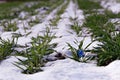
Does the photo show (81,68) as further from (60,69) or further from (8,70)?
(8,70)

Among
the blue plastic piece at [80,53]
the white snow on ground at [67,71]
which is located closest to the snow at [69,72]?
the white snow on ground at [67,71]

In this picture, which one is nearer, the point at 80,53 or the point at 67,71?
the point at 67,71

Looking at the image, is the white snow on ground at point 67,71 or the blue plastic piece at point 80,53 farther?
the blue plastic piece at point 80,53

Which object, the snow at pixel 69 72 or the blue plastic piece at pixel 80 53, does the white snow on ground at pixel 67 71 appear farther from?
the blue plastic piece at pixel 80 53

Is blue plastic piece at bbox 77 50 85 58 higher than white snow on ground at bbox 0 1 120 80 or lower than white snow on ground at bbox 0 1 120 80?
higher

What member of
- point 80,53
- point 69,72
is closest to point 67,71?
point 69,72

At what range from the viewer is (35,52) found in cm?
493

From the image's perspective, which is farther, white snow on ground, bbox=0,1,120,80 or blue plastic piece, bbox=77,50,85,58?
blue plastic piece, bbox=77,50,85,58

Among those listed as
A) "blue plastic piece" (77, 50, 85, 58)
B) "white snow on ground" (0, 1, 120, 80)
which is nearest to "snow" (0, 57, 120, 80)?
"white snow on ground" (0, 1, 120, 80)

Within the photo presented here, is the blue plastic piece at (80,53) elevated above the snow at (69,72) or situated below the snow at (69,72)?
above

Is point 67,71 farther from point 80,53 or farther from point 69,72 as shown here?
point 80,53

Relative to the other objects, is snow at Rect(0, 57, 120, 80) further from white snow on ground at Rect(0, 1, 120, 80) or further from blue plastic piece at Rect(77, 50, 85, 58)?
blue plastic piece at Rect(77, 50, 85, 58)

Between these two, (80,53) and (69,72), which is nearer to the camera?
(69,72)

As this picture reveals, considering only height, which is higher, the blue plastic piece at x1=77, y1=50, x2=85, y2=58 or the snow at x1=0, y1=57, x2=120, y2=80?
the blue plastic piece at x1=77, y1=50, x2=85, y2=58
